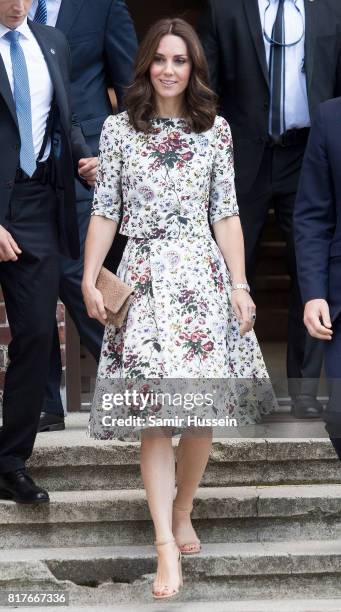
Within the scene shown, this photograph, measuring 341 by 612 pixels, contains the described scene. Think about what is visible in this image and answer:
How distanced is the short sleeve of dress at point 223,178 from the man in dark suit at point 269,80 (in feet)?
2.86

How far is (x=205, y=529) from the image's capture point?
5.02m

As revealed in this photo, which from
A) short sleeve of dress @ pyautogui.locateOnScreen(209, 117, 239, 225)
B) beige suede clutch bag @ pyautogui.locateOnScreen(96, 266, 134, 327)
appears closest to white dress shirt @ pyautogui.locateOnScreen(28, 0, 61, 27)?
short sleeve of dress @ pyautogui.locateOnScreen(209, 117, 239, 225)

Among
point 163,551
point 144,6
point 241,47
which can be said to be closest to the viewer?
point 163,551

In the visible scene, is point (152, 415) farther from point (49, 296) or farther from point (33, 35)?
point (33, 35)

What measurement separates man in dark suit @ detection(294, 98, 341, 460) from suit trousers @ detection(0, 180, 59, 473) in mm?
935

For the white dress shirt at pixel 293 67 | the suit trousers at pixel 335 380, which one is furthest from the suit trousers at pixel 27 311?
the white dress shirt at pixel 293 67

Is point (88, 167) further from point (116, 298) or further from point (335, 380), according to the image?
point (335, 380)

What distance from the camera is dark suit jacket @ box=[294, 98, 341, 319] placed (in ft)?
14.2

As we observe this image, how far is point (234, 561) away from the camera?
15.8 ft

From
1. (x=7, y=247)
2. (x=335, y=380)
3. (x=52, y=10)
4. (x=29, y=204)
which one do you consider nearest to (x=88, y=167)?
(x=29, y=204)

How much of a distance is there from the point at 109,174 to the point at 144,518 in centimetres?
120

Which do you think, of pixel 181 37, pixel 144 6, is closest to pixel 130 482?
pixel 181 37

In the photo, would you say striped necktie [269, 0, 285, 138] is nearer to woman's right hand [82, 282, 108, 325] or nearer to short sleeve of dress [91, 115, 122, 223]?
short sleeve of dress [91, 115, 122, 223]

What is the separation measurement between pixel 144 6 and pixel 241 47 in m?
4.43
